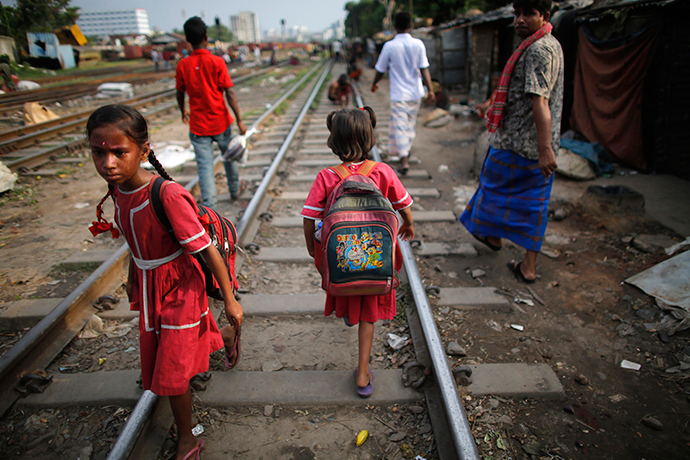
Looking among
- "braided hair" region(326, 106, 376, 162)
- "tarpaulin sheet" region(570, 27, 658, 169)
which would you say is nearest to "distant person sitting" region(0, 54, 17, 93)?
"braided hair" region(326, 106, 376, 162)

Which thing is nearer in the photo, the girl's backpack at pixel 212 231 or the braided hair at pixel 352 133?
the girl's backpack at pixel 212 231

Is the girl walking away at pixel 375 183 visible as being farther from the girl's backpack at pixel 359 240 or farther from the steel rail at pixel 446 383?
the steel rail at pixel 446 383

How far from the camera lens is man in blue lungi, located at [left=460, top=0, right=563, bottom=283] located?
2.84 meters

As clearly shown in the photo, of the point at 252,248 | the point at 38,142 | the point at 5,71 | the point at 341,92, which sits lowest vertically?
the point at 252,248

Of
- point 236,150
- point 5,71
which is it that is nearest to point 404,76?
point 236,150

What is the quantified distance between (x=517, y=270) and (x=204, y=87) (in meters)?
3.54

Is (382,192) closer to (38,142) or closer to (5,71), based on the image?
(5,71)

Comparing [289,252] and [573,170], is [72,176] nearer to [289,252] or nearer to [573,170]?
[289,252]

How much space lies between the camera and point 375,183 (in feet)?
6.69

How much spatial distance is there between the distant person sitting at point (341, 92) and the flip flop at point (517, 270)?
914 cm

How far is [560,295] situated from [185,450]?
2.95m

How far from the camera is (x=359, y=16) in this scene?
77.8 m

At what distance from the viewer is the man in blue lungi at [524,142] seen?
2838mm

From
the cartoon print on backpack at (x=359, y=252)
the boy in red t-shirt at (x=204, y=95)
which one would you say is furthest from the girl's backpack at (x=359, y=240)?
the boy in red t-shirt at (x=204, y=95)
